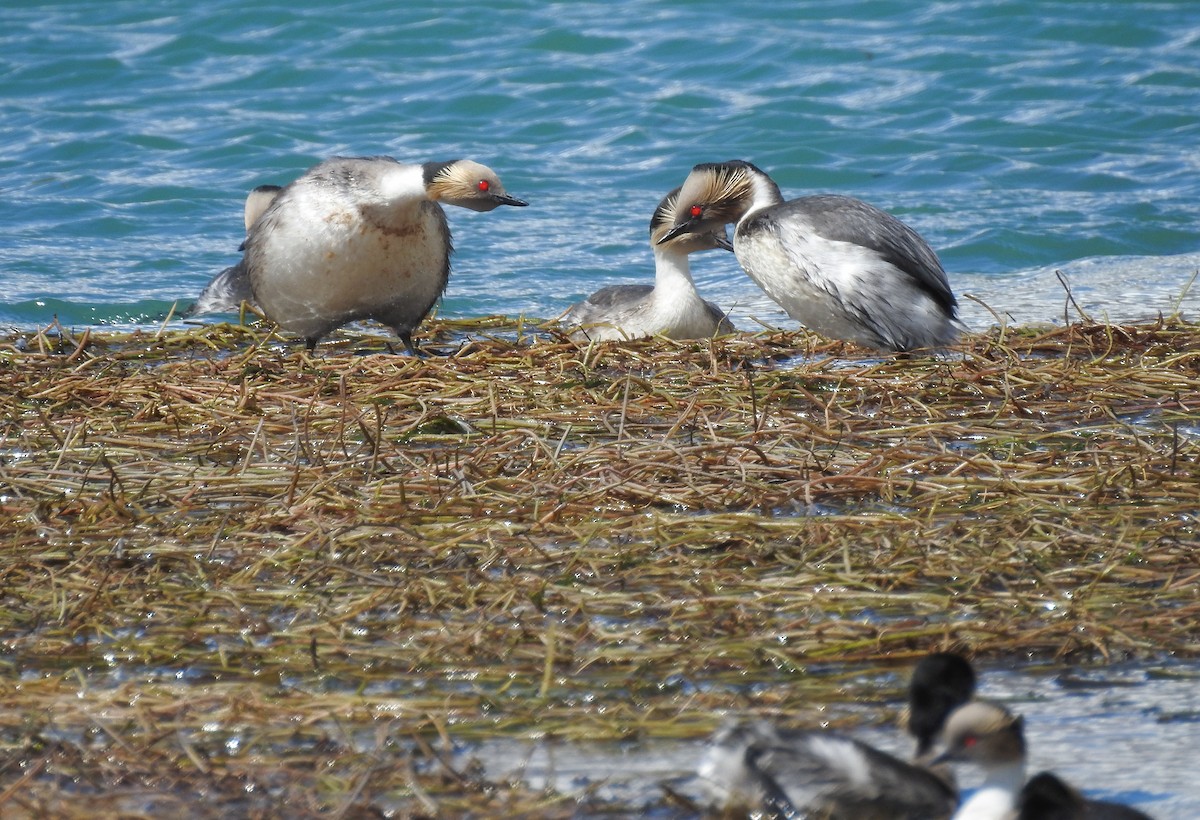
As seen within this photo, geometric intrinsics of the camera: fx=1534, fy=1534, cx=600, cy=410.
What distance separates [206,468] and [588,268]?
606 centimetres

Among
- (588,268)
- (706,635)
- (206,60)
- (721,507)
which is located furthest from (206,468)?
(206,60)

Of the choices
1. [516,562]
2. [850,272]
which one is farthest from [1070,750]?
[850,272]

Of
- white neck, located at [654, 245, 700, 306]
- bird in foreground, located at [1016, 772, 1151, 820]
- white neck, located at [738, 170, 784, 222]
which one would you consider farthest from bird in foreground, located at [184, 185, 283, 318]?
bird in foreground, located at [1016, 772, 1151, 820]

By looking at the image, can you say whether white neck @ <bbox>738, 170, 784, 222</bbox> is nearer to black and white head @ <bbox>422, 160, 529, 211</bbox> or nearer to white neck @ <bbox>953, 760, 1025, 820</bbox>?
black and white head @ <bbox>422, 160, 529, 211</bbox>

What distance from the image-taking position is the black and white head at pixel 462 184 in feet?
21.4

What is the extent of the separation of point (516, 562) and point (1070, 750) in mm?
1449

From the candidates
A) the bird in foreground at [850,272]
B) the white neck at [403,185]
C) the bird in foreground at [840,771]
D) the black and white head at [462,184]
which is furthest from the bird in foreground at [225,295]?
the bird in foreground at [840,771]

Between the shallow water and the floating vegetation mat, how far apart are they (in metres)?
0.06

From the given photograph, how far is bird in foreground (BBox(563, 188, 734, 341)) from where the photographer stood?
7172mm

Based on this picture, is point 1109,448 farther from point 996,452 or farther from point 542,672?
point 542,672

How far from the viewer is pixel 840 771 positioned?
2.67 m

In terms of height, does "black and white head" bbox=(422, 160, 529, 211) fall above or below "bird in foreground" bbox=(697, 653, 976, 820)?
above

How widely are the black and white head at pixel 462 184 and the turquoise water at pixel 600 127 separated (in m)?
2.46

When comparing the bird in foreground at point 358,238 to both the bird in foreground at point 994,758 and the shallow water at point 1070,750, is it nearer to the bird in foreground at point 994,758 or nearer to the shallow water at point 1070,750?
the shallow water at point 1070,750
